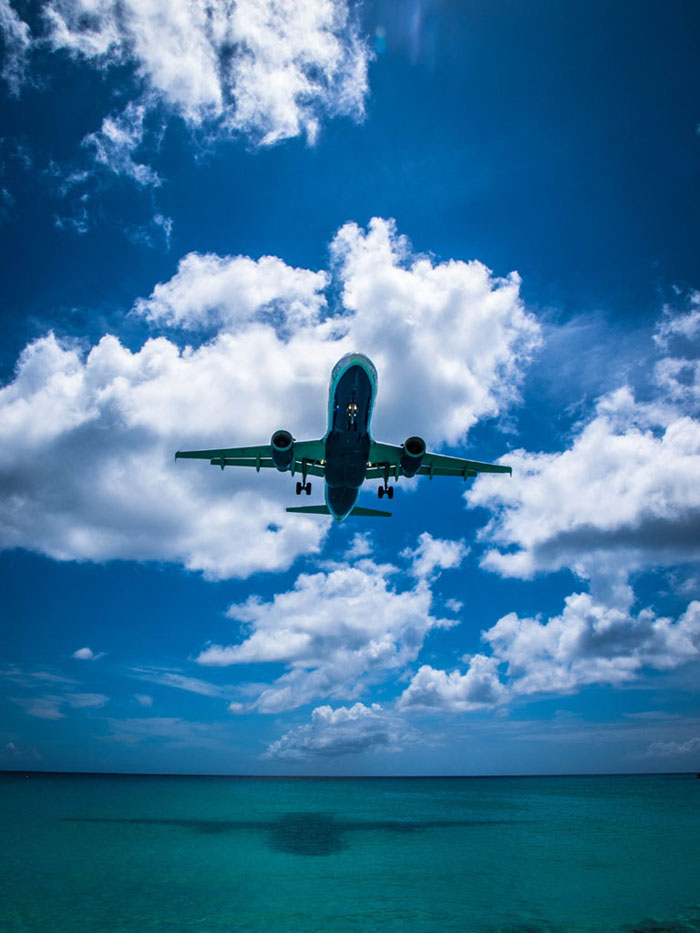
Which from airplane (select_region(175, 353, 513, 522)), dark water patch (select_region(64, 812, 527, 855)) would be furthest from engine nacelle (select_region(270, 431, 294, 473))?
dark water patch (select_region(64, 812, 527, 855))

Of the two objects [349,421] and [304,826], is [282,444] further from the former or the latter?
[304,826]

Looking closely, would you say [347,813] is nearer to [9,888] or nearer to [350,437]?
[9,888]

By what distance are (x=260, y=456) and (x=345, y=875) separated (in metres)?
23.6

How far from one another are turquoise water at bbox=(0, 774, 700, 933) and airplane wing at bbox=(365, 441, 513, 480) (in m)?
20.7

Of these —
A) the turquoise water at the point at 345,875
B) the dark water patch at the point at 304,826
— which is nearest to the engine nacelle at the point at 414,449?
the turquoise water at the point at 345,875

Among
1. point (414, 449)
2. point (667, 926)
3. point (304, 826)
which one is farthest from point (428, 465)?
point (304, 826)

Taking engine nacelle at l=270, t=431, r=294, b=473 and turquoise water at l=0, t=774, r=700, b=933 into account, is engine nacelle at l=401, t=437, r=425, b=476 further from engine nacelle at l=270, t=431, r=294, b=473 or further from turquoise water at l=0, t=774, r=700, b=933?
turquoise water at l=0, t=774, r=700, b=933

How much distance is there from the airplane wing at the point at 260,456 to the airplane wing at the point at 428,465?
2.96 meters

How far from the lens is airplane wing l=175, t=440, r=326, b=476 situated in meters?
32.1

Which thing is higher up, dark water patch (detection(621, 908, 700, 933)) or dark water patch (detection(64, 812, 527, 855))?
dark water patch (detection(621, 908, 700, 933))

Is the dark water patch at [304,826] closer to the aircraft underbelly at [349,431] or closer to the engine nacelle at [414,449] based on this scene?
the aircraft underbelly at [349,431]

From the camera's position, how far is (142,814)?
69125mm

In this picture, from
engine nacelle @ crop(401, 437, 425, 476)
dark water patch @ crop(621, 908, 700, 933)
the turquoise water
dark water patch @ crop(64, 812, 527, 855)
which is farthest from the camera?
dark water patch @ crop(64, 812, 527, 855)

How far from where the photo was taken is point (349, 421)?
1051 inches
